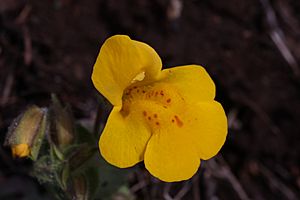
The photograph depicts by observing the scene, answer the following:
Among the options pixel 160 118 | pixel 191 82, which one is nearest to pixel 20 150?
pixel 160 118

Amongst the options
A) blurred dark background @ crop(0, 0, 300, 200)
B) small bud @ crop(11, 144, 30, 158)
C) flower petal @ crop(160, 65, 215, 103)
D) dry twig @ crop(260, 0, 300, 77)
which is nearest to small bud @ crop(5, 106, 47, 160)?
small bud @ crop(11, 144, 30, 158)

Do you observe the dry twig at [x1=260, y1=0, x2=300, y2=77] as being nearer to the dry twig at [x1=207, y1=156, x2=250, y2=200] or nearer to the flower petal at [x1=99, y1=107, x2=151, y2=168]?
the dry twig at [x1=207, y1=156, x2=250, y2=200]

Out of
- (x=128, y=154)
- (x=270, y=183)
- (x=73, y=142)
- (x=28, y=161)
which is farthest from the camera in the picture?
(x=270, y=183)

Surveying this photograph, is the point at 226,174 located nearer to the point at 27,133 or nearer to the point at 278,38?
the point at 278,38

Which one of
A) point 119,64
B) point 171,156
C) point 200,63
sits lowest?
point 200,63

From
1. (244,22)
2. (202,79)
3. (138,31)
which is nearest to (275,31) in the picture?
(244,22)

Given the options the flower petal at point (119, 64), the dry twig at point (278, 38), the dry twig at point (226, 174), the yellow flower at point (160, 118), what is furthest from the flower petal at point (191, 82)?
the dry twig at point (278, 38)

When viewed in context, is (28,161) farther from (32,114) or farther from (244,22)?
(244,22)
